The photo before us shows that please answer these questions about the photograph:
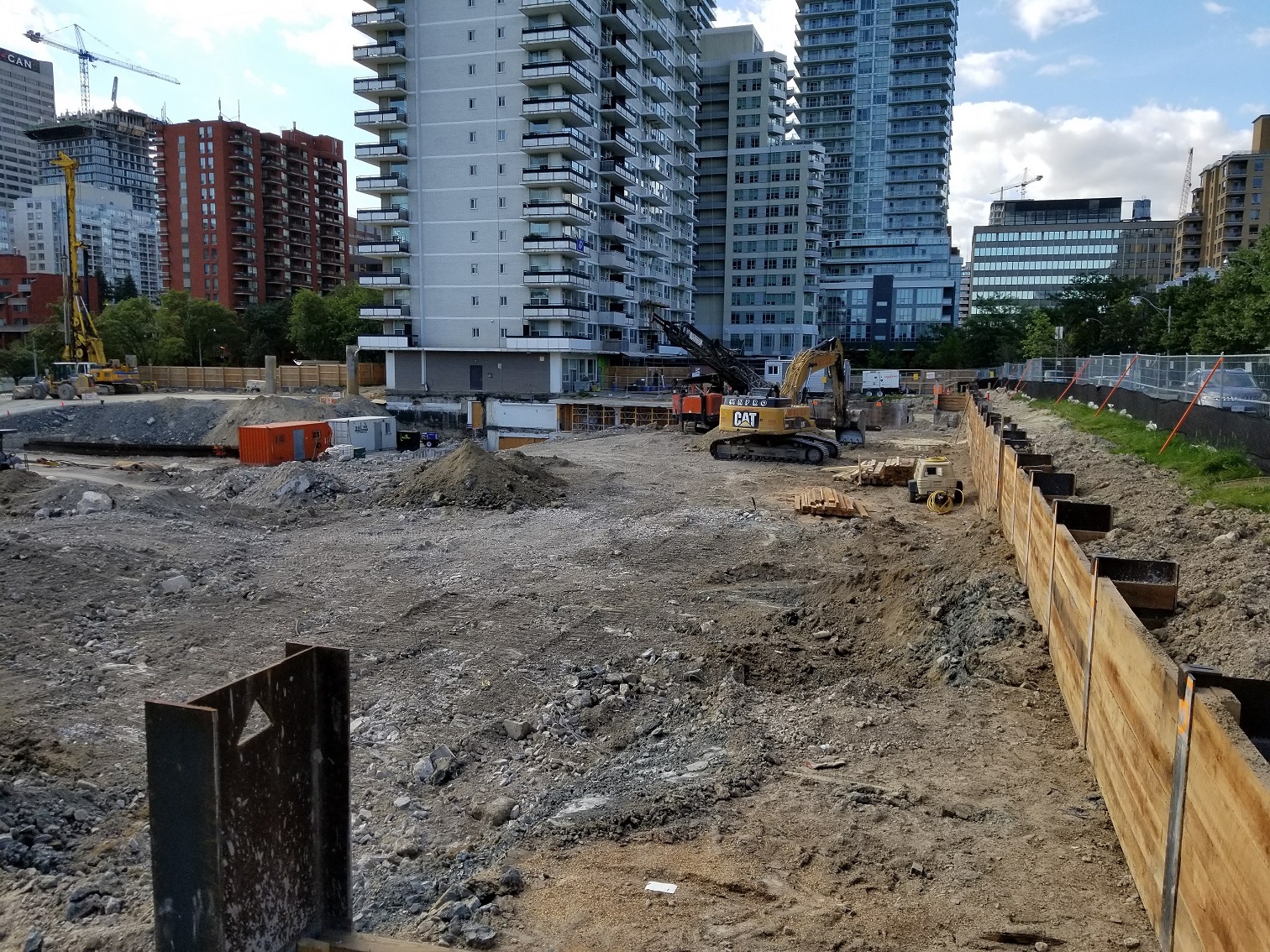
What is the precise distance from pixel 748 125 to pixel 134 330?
73.5 meters

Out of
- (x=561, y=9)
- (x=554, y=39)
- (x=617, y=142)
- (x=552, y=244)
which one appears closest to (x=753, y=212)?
(x=617, y=142)

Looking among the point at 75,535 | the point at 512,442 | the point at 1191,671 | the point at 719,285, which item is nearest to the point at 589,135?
the point at 512,442

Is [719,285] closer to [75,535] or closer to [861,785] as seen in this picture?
[75,535]

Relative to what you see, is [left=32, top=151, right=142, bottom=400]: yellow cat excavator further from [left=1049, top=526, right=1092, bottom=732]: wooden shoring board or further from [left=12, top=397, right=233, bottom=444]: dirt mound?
[left=1049, top=526, right=1092, bottom=732]: wooden shoring board

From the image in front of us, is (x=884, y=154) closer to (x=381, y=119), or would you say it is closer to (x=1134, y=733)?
(x=381, y=119)

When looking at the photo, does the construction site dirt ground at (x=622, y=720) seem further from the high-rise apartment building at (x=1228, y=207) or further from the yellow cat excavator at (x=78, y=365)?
the high-rise apartment building at (x=1228, y=207)

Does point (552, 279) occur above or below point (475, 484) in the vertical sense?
above

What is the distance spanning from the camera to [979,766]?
6.74 m

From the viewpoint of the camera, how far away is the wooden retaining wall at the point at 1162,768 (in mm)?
3320

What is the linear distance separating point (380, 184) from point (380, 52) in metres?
9.41

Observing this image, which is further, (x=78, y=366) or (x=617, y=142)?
(x=617, y=142)

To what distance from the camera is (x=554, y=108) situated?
6281 cm

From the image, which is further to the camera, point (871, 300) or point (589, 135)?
point (871, 300)

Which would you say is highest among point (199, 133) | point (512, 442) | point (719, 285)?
point (199, 133)
